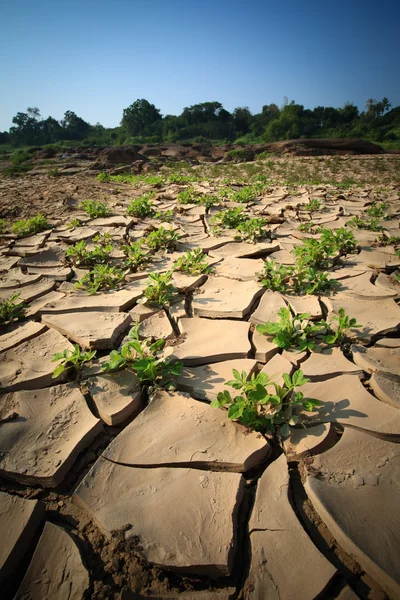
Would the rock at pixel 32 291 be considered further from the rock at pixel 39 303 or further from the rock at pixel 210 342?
the rock at pixel 210 342

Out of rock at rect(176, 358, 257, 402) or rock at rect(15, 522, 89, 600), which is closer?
rock at rect(15, 522, 89, 600)

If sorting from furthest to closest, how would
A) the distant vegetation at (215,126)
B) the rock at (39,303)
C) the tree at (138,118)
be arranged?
the tree at (138,118)
the distant vegetation at (215,126)
the rock at (39,303)

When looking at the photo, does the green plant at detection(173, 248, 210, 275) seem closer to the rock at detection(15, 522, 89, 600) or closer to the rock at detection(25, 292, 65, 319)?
the rock at detection(25, 292, 65, 319)

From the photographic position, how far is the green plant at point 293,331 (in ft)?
5.30

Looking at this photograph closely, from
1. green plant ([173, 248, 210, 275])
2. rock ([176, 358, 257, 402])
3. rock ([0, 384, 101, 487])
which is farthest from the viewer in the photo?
green plant ([173, 248, 210, 275])

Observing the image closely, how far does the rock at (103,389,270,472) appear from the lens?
1.09 m

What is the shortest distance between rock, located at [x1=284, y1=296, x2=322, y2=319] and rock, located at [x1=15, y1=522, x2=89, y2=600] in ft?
5.22

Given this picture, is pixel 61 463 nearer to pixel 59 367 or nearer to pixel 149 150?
pixel 59 367

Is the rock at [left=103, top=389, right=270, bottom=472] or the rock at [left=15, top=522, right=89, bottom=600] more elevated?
the rock at [left=103, top=389, right=270, bottom=472]

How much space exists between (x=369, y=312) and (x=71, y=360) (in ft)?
6.03

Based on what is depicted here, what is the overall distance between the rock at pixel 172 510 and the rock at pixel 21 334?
1.03 m

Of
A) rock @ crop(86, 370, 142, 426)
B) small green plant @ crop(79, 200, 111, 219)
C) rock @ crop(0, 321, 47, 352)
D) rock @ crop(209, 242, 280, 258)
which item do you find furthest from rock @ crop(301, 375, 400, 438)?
small green plant @ crop(79, 200, 111, 219)

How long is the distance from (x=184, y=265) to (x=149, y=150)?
18.4 meters

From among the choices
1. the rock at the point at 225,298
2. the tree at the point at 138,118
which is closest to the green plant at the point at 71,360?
the rock at the point at 225,298
